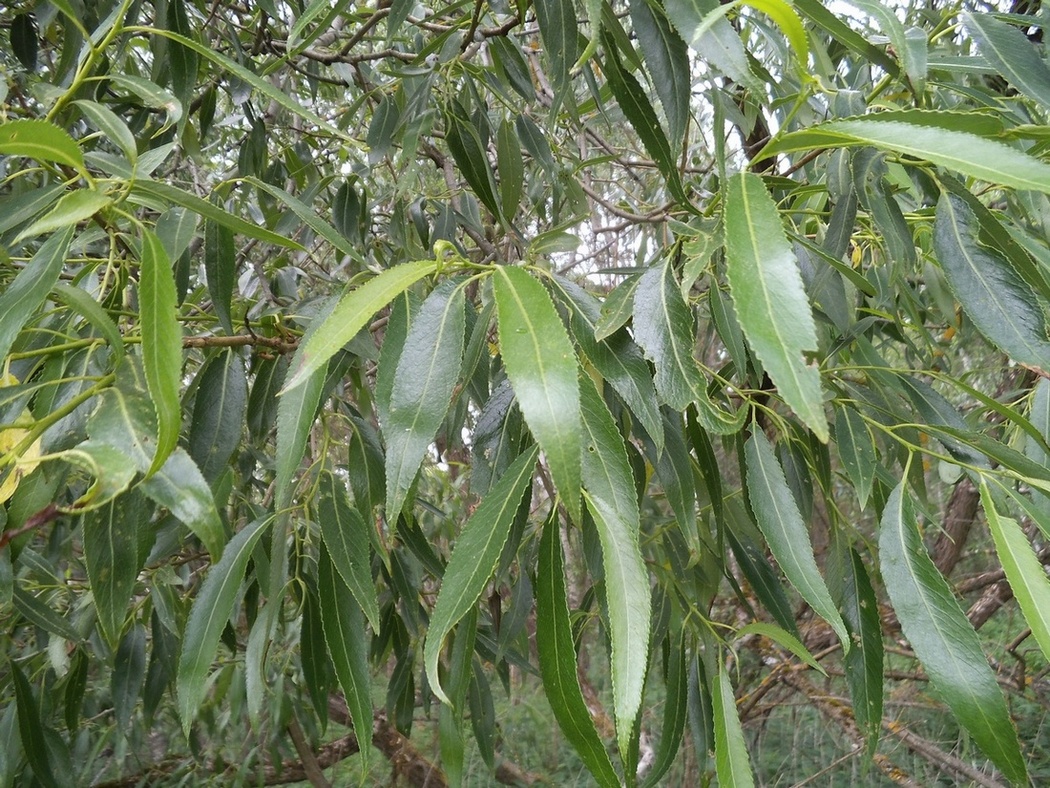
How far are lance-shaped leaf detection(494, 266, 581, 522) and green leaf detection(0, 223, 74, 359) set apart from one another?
334 millimetres

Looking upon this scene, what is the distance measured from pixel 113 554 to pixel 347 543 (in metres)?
0.19

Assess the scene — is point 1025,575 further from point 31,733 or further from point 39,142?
point 31,733

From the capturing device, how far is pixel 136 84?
2.19 ft

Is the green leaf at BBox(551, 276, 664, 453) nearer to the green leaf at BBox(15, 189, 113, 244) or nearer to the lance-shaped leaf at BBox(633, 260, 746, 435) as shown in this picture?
the lance-shaped leaf at BBox(633, 260, 746, 435)

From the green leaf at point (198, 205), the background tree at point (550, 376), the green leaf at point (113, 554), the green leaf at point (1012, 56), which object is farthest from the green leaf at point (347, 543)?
the green leaf at point (1012, 56)

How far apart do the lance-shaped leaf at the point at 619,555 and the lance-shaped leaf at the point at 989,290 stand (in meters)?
0.27

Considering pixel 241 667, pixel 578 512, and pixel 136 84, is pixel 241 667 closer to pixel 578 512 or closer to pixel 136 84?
pixel 136 84

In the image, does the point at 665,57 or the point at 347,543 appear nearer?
the point at 665,57

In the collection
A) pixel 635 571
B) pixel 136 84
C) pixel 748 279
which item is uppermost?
pixel 136 84

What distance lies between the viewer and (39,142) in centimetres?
46

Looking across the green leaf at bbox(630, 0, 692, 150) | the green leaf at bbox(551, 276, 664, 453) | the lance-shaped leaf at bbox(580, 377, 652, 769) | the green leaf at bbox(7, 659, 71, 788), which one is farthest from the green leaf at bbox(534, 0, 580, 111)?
the green leaf at bbox(7, 659, 71, 788)

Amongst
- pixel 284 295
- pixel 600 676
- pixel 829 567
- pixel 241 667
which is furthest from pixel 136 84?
pixel 600 676

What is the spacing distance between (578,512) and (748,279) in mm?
145

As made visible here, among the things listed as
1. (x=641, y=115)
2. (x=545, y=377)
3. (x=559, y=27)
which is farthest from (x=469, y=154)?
(x=545, y=377)
